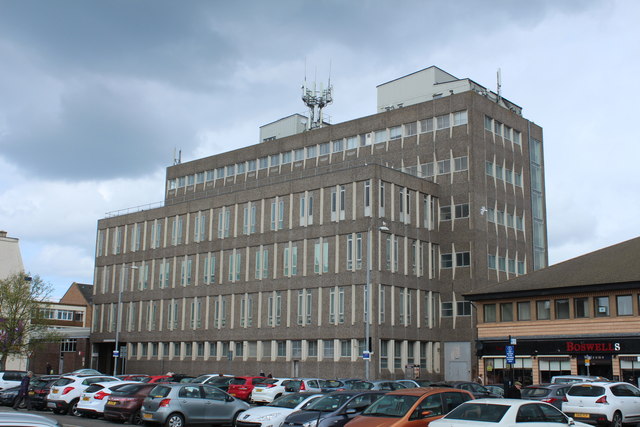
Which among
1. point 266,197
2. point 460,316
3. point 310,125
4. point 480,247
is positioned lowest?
point 460,316

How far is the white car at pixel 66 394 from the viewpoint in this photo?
96.0 ft

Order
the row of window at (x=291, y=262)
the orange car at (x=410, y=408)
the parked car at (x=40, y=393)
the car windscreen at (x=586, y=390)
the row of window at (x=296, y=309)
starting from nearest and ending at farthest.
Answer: the orange car at (x=410, y=408) → the car windscreen at (x=586, y=390) → the parked car at (x=40, y=393) → the row of window at (x=296, y=309) → the row of window at (x=291, y=262)

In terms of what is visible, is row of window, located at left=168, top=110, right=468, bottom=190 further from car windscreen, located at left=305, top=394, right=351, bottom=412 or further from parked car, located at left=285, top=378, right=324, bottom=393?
car windscreen, located at left=305, top=394, right=351, bottom=412

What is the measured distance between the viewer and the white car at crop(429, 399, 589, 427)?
14.8 metres

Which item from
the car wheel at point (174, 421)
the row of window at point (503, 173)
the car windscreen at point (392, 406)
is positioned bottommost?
the car wheel at point (174, 421)

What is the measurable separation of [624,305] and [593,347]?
320 centimetres

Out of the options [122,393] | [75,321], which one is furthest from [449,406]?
[75,321]

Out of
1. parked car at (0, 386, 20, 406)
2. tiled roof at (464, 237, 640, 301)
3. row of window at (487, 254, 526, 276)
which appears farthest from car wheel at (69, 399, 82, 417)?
row of window at (487, 254, 526, 276)

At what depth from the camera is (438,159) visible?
205 feet

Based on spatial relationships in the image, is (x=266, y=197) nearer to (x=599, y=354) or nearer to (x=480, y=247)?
(x=480, y=247)

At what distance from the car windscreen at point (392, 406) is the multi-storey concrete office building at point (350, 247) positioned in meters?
33.5

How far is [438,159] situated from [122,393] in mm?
41995

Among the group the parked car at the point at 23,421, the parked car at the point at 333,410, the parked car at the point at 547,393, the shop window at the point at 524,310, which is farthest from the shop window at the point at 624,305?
the parked car at the point at 23,421

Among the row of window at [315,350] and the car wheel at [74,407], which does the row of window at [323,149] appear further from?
the car wheel at [74,407]
